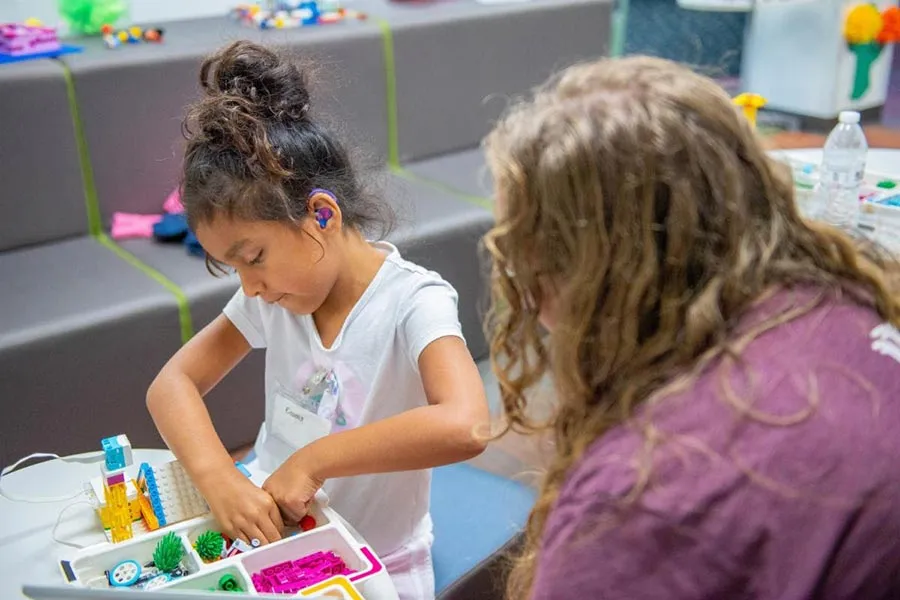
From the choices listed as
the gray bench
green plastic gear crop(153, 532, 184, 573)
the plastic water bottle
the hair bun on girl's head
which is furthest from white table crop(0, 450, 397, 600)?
the plastic water bottle

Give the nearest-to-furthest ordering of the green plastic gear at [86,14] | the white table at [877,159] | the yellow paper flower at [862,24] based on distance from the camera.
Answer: the white table at [877,159]
the green plastic gear at [86,14]
the yellow paper flower at [862,24]

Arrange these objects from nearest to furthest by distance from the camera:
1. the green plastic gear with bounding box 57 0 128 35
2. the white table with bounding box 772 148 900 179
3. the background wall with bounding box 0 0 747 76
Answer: the white table with bounding box 772 148 900 179, the green plastic gear with bounding box 57 0 128 35, the background wall with bounding box 0 0 747 76

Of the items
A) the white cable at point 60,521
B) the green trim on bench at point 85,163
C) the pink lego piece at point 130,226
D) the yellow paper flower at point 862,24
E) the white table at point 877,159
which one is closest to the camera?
the white cable at point 60,521

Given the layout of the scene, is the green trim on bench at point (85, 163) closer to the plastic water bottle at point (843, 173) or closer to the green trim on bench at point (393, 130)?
the green trim on bench at point (393, 130)

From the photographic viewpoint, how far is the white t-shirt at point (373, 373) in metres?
1.18

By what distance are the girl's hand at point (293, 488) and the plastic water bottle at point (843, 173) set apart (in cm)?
106

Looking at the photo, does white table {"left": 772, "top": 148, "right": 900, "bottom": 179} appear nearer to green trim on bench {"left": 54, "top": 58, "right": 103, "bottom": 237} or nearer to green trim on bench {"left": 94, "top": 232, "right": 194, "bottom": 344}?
green trim on bench {"left": 94, "top": 232, "right": 194, "bottom": 344}

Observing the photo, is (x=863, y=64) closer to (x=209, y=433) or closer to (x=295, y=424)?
(x=295, y=424)

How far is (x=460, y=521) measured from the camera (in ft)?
4.49

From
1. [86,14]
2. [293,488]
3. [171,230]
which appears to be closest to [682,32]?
[86,14]

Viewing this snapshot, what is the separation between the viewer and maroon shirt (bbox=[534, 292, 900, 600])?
0.62 meters

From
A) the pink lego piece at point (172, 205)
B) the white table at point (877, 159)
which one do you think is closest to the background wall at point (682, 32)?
the white table at point (877, 159)

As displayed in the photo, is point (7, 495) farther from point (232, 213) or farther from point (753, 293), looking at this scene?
point (753, 293)

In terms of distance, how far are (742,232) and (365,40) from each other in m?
2.03
